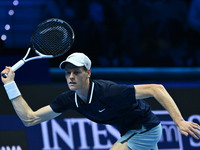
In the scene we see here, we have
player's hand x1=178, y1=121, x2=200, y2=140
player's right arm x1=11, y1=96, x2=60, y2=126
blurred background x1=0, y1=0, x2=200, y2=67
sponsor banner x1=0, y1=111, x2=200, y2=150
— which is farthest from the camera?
blurred background x1=0, y1=0, x2=200, y2=67

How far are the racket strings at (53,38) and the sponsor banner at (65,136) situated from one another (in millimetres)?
1898

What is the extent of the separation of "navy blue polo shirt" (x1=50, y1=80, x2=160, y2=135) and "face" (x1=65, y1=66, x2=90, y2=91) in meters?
0.11

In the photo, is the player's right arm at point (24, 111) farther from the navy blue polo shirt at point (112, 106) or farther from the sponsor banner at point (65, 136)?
the sponsor banner at point (65, 136)

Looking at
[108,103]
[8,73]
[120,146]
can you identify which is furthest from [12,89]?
[120,146]

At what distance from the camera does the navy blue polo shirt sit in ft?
13.9

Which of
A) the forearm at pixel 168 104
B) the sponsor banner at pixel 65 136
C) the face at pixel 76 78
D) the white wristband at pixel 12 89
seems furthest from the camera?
the sponsor banner at pixel 65 136

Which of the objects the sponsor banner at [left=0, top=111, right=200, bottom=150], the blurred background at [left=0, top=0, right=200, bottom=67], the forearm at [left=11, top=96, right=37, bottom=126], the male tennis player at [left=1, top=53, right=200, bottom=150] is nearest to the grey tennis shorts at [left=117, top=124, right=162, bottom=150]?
the male tennis player at [left=1, top=53, right=200, bottom=150]

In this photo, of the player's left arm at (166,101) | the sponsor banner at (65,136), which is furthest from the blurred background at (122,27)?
the player's left arm at (166,101)

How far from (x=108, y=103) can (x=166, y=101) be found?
0.60 meters

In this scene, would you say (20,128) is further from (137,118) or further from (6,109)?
(137,118)

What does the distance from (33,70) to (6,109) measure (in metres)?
0.73

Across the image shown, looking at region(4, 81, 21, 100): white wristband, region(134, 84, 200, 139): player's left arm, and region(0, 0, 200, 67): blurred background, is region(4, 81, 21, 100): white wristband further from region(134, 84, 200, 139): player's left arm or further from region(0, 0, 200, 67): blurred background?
region(0, 0, 200, 67): blurred background

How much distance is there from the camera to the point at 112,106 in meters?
4.30

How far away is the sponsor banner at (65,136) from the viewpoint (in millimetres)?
6270
